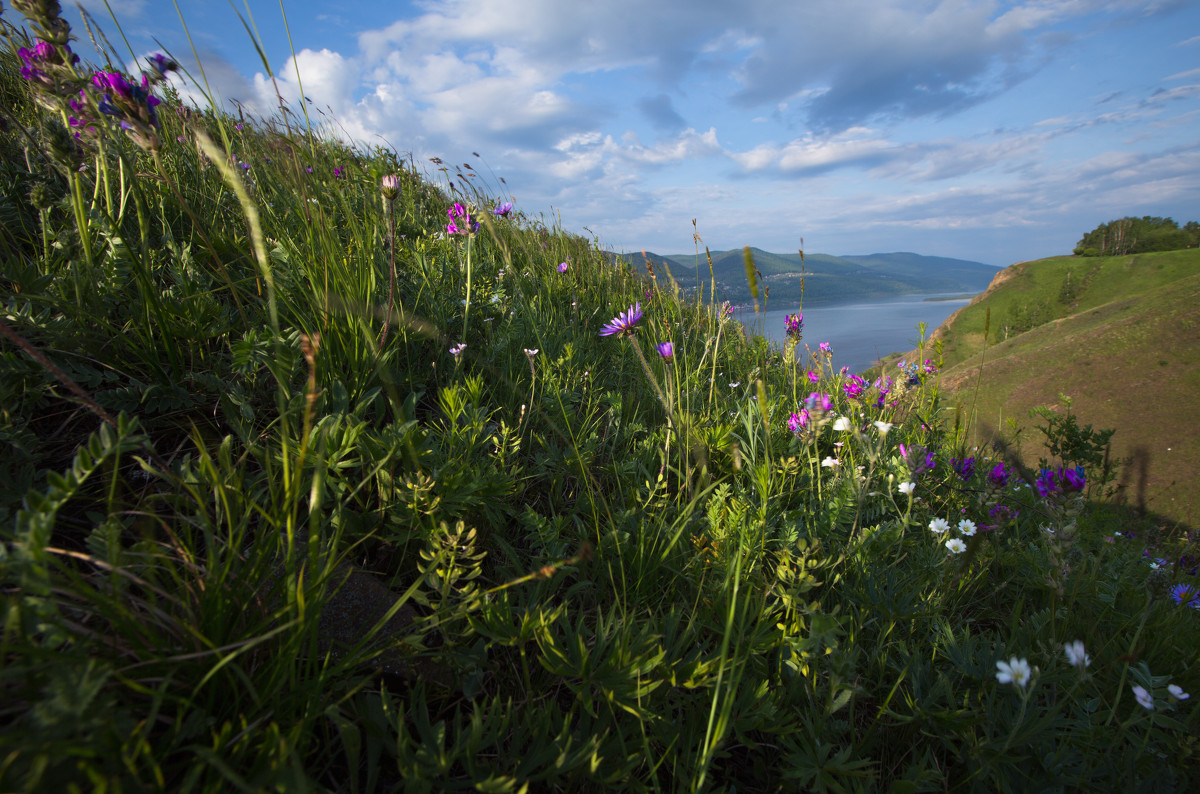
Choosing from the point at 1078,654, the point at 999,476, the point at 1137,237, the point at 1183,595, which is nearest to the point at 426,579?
the point at 1078,654

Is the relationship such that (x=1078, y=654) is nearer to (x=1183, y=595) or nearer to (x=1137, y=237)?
(x=1183, y=595)

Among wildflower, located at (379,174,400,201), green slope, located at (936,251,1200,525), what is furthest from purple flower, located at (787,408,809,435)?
green slope, located at (936,251,1200,525)

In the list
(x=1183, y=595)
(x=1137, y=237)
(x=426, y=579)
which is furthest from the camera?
(x=1137, y=237)

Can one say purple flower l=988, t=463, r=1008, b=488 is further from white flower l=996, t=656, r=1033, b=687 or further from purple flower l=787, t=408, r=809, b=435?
white flower l=996, t=656, r=1033, b=687

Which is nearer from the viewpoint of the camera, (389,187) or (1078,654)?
(1078,654)

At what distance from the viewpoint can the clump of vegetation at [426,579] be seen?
825 millimetres

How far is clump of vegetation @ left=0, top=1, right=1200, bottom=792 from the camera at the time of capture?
82cm

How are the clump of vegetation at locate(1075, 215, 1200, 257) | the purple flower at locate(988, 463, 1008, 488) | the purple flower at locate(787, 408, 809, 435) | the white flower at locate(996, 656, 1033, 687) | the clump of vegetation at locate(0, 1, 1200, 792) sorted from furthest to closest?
the clump of vegetation at locate(1075, 215, 1200, 257), the purple flower at locate(787, 408, 809, 435), the purple flower at locate(988, 463, 1008, 488), the white flower at locate(996, 656, 1033, 687), the clump of vegetation at locate(0, 1, 1200, 792)

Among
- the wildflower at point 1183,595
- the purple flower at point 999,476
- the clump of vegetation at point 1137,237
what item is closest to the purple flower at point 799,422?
the purple flower at point 999,476

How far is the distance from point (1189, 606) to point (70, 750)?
329cm

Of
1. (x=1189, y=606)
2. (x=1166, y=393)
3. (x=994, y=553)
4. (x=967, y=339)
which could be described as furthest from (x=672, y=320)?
(x=967, y=339)

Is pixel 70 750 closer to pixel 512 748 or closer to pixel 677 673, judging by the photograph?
pixel 512 748

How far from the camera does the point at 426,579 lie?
1.23 m

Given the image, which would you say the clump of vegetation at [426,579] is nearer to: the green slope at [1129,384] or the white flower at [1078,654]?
the white flower at [1078,654]
